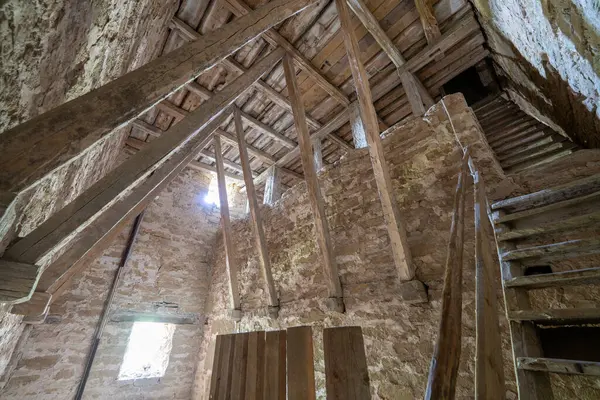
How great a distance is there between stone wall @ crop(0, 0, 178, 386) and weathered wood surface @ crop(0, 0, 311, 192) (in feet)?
0.31

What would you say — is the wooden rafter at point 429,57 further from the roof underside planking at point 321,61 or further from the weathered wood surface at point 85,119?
the weathered wood surface at point 85,119

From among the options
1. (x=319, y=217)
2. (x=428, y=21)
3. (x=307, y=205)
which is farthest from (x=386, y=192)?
(x=428, y=21)

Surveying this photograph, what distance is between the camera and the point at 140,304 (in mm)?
4465

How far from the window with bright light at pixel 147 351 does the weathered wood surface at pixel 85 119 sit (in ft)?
15.9

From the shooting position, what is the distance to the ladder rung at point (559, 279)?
1.09 metres

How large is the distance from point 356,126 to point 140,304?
5.00 metres

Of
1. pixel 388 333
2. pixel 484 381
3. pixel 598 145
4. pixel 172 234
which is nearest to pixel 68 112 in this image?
pixel 484 381

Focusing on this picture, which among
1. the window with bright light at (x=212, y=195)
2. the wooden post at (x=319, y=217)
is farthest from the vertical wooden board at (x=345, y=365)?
the window with bright light at (x=212, y=195)

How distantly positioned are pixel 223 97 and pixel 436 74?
12.5 feet

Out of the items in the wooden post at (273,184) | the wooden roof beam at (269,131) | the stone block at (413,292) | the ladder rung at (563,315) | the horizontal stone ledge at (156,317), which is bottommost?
the ladder rung at (563,315)

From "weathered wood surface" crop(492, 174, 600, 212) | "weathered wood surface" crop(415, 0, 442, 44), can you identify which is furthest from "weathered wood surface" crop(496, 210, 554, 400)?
"weathered wood surface" crop(415, 0, 442, 44)

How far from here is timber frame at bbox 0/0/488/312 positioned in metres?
0.88

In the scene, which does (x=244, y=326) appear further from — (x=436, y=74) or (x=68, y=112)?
(x=436, y=74)

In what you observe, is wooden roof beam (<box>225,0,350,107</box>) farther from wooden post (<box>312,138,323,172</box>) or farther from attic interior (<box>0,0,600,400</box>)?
wooden post (<box>312,138,323,172</box>)
